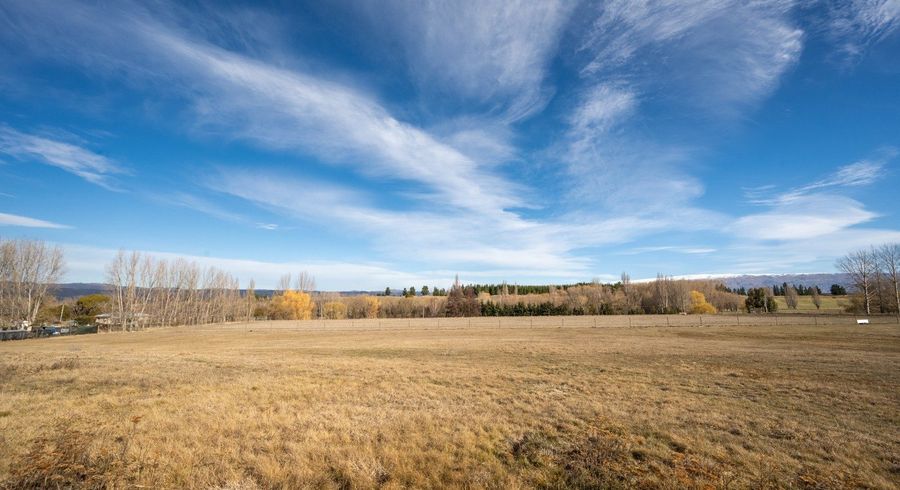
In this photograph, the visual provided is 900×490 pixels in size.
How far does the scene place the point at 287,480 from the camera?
23.3 feet

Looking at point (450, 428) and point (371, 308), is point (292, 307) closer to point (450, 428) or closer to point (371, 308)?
point (371, 308)

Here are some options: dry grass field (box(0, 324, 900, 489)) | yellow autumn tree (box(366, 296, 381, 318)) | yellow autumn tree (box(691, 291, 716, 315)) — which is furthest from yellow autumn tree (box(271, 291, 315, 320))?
yellow autumn tree (box(691, 291, 716, 315))

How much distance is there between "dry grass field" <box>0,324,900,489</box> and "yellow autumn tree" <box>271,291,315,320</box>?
323 ft

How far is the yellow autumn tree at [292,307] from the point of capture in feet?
373

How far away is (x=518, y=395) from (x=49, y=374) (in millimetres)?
21637

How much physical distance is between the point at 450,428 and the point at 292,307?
115 meters

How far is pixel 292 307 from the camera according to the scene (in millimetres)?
114188

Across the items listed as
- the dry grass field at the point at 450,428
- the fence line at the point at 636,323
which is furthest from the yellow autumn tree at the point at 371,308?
the dry grass field at the point at 450,428

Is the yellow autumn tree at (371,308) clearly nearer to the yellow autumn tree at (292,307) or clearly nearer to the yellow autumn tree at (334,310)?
the yellow autumn tree at (334,310)

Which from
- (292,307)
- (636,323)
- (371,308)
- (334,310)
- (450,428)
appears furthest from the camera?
(371,308)

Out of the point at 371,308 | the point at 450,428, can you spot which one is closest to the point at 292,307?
the point at 371,308

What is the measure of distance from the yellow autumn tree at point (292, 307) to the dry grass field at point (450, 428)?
323 ft

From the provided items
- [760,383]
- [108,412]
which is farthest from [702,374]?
[108,412]

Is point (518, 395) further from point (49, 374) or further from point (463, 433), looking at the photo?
point (49, 374)
